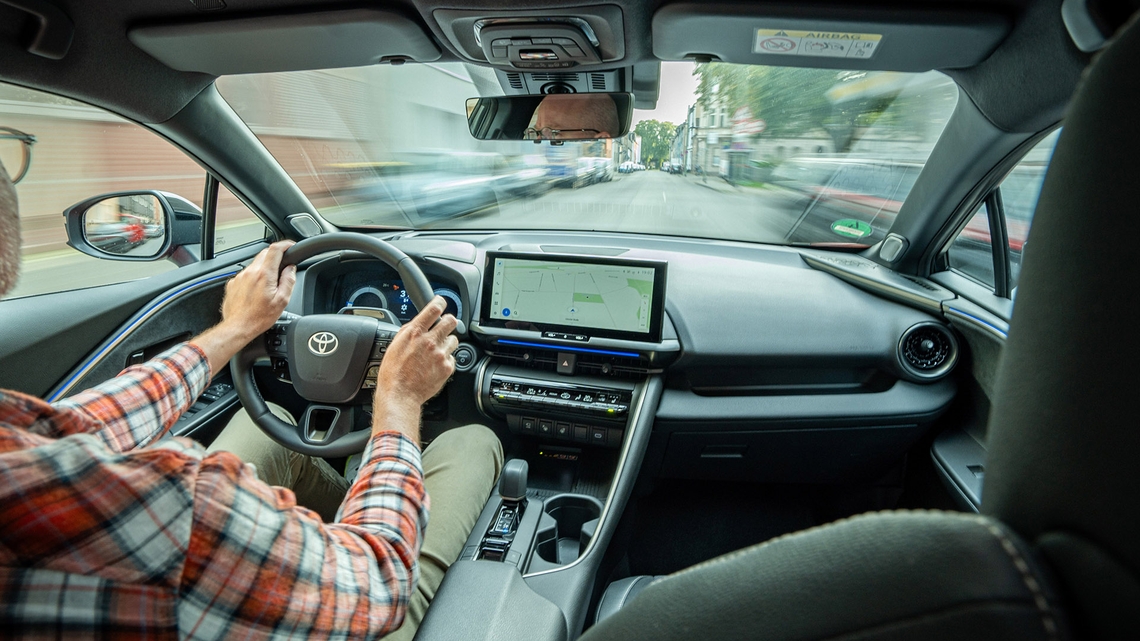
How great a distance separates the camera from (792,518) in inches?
121

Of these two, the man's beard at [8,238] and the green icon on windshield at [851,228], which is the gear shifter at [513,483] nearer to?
the man's beard at [8,238]

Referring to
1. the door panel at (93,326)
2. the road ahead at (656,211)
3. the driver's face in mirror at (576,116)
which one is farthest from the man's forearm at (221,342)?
the road ahead at (656,211)

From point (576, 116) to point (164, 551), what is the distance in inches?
87.8

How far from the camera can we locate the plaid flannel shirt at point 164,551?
73 cm

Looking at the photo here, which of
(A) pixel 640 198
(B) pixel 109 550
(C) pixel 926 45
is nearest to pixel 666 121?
(A) pixel 640 198

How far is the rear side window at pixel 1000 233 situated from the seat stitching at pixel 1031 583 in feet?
7.16

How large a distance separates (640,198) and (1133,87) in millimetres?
3210

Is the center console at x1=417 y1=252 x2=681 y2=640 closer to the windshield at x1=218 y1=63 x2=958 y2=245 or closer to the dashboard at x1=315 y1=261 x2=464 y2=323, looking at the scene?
the dashboard at x1=315 y1=261 x2=464 y2=323

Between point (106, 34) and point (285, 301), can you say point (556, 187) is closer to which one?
point (285, 301)

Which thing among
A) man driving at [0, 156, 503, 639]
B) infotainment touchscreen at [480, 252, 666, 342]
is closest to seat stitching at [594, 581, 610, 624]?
man driving at [0, 156, 503, 639]

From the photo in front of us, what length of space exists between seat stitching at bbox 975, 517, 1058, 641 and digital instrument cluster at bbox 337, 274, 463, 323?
8.71 feet

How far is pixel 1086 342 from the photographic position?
1.40 ft

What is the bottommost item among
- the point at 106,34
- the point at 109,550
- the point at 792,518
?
the point at 792,518

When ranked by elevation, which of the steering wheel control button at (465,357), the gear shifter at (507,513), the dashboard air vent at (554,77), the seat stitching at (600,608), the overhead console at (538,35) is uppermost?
the overhead console at (538,35)
